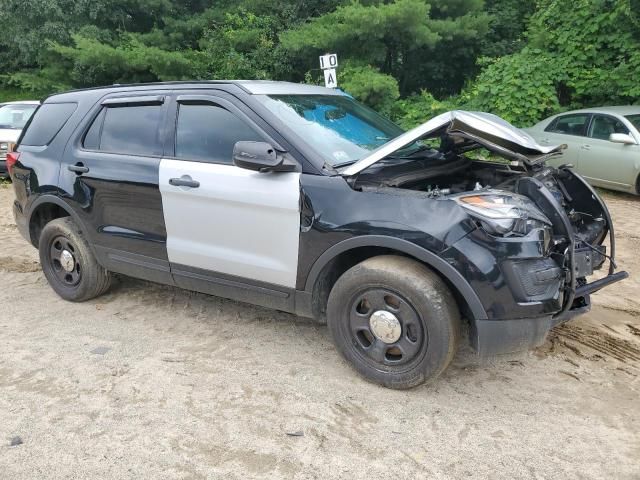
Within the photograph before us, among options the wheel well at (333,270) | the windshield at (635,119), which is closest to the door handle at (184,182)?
the wheel well at (333,270)

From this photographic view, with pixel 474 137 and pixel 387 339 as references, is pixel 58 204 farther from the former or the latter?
pixel 474 137

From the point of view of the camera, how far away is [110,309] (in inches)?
190

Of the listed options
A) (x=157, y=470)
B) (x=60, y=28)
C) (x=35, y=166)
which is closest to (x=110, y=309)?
(x=35, y=166)

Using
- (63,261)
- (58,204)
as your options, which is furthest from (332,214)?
(63,261)

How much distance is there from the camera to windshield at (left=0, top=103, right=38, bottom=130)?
11734 mm

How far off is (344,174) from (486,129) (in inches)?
34.3

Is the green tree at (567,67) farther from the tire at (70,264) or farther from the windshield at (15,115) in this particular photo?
the tire at (70,264)

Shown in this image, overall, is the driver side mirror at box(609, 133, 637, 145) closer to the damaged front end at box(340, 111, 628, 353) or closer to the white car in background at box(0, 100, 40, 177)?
the damaged front end at box(340, 111, 628, 353)

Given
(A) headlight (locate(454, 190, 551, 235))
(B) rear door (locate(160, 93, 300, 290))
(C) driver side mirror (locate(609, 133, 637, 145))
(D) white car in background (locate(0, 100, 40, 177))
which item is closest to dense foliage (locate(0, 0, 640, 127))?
(C) driver side mirror (locate(609, 133, 637, 145))

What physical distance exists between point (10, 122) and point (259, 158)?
10390mm

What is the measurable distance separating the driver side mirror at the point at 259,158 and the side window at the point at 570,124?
303 inches

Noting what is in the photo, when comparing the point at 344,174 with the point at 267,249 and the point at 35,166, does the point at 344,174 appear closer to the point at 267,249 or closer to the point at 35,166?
the point at 267,249

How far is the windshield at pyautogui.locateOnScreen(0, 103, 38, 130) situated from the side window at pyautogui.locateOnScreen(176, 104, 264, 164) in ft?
29.9

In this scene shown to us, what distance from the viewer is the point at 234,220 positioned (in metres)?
3.82
